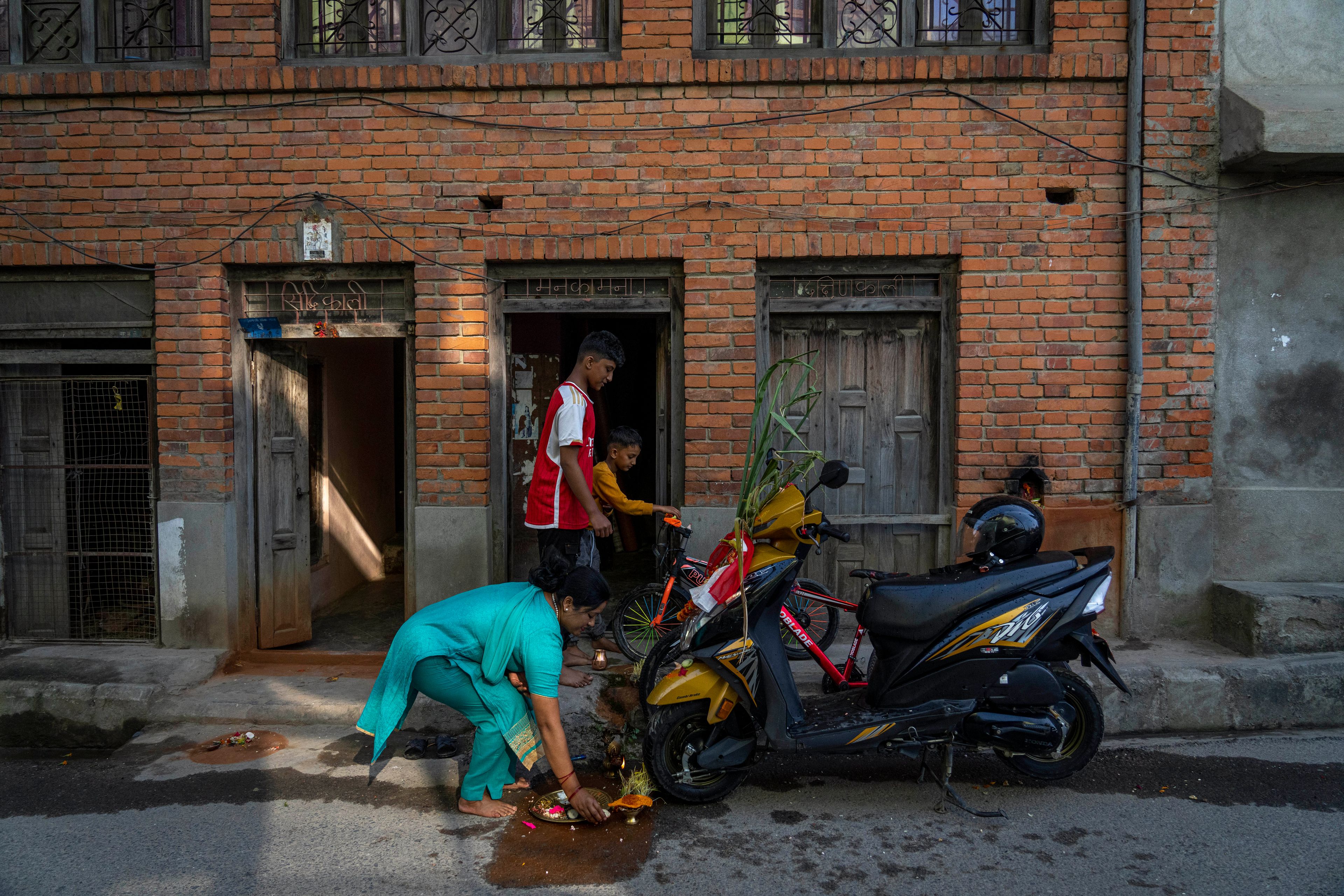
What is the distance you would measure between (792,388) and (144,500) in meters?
4.81

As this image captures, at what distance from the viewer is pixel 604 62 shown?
592 centimetres

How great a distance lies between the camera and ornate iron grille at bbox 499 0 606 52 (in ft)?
20.2

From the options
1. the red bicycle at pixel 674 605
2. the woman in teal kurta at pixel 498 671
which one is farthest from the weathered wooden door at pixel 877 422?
the woman in teal kurta at pixel 498 671

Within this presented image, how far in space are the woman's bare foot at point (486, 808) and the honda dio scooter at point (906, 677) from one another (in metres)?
0.68

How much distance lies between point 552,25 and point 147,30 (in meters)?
2.96

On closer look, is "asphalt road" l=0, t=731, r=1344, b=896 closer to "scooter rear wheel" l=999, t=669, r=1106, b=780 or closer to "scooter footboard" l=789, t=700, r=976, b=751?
"scooter rear wheel" l=999, t=669, r=1106, b=780

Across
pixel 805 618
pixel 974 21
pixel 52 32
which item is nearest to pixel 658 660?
pixel 805 618

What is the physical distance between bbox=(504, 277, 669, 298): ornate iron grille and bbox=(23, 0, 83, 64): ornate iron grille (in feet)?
11.9

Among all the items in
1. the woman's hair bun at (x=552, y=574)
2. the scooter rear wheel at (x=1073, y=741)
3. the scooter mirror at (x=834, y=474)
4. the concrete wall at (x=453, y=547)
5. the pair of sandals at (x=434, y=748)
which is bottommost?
the pair of sandals at (x=434, y=748)

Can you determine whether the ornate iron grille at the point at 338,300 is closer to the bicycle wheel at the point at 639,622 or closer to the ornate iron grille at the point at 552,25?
the ornate iron grille at the point at 552,25

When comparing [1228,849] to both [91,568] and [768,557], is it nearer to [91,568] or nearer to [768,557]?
[768,557]

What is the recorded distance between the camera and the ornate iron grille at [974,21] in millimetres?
6059

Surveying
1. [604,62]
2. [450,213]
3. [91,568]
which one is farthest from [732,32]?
[91,568]

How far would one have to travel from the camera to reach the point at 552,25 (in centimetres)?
619
